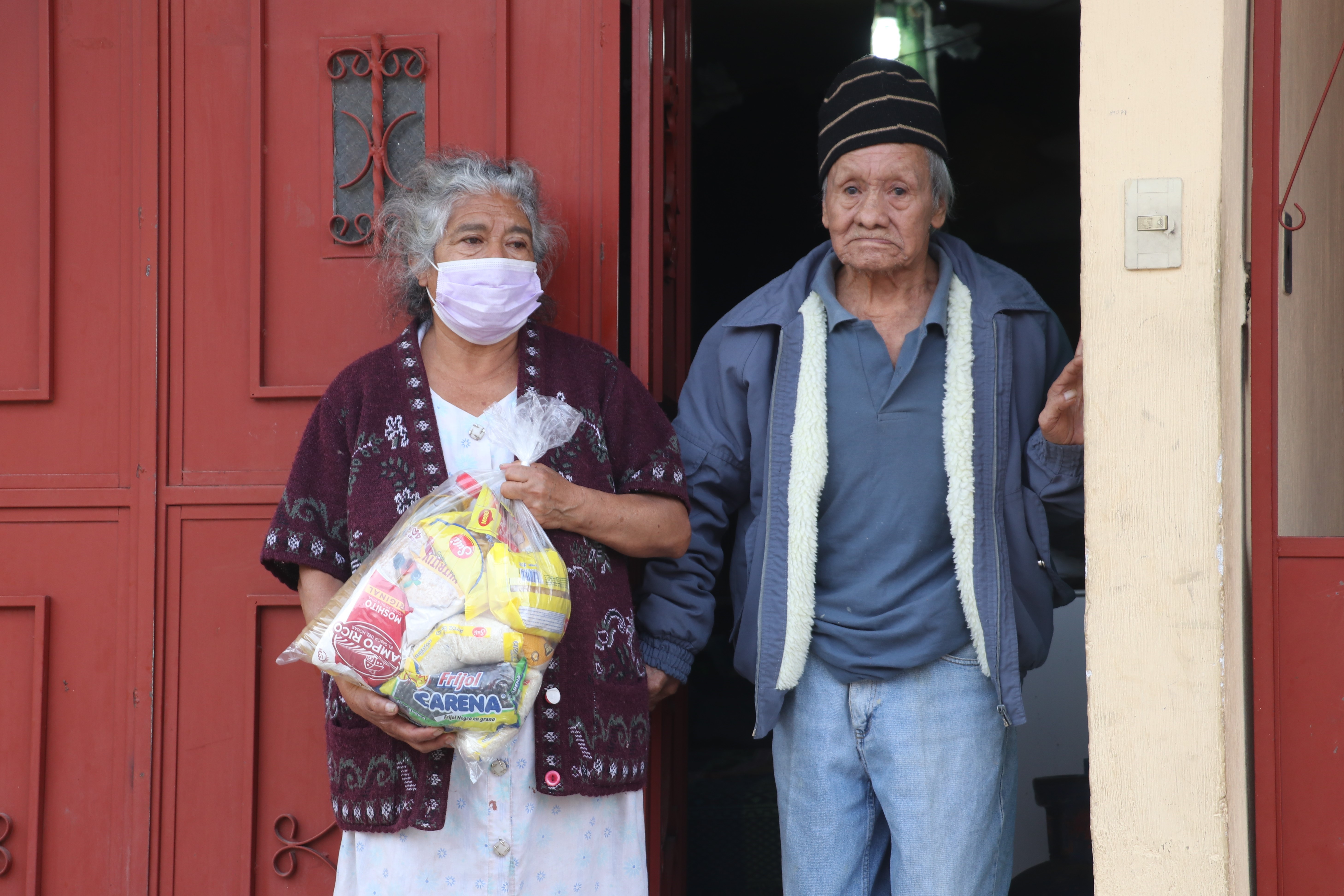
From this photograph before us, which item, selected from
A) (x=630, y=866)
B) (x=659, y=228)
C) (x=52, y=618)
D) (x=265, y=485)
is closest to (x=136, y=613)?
(x=52, y=618)

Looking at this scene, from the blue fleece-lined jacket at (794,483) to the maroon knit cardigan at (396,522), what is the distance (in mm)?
186

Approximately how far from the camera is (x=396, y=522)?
218cm

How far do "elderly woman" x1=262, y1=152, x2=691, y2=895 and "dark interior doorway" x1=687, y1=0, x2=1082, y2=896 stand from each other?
2637mm

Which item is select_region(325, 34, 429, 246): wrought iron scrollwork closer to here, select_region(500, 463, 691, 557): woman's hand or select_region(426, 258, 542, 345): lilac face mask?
select_region(426, 258, 542, 345): lilac face mask

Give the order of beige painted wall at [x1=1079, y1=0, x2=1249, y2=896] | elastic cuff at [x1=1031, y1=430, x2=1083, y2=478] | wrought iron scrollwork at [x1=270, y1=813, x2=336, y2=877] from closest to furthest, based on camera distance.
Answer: beige painted wall at [x1=1079, y1=0, x2=1249, y2=896]
elastic cuff at [x1=1031, y1=430, x2=1083, y2=478]
wrought iron scrollwork at [x1=270, y1=813, x2=336, y2=877]

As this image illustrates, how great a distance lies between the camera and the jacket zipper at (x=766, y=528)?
245 cm

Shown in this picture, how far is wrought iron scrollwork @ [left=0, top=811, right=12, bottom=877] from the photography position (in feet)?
8.97

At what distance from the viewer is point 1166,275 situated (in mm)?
1924

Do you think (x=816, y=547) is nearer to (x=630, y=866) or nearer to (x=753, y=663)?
(x=753, y=663)

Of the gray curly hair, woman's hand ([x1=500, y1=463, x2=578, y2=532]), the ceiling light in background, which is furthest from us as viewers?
the ceiling light in background

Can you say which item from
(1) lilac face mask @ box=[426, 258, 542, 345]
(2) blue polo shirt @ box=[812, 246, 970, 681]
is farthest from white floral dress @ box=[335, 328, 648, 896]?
(1) lilac face mask @ box=[426, 258, 542, 345]

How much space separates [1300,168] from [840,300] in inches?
37.8

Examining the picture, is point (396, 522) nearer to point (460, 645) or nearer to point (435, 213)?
point (460, 645)

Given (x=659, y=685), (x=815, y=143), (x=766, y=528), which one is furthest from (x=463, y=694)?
(x=815, y=143)
